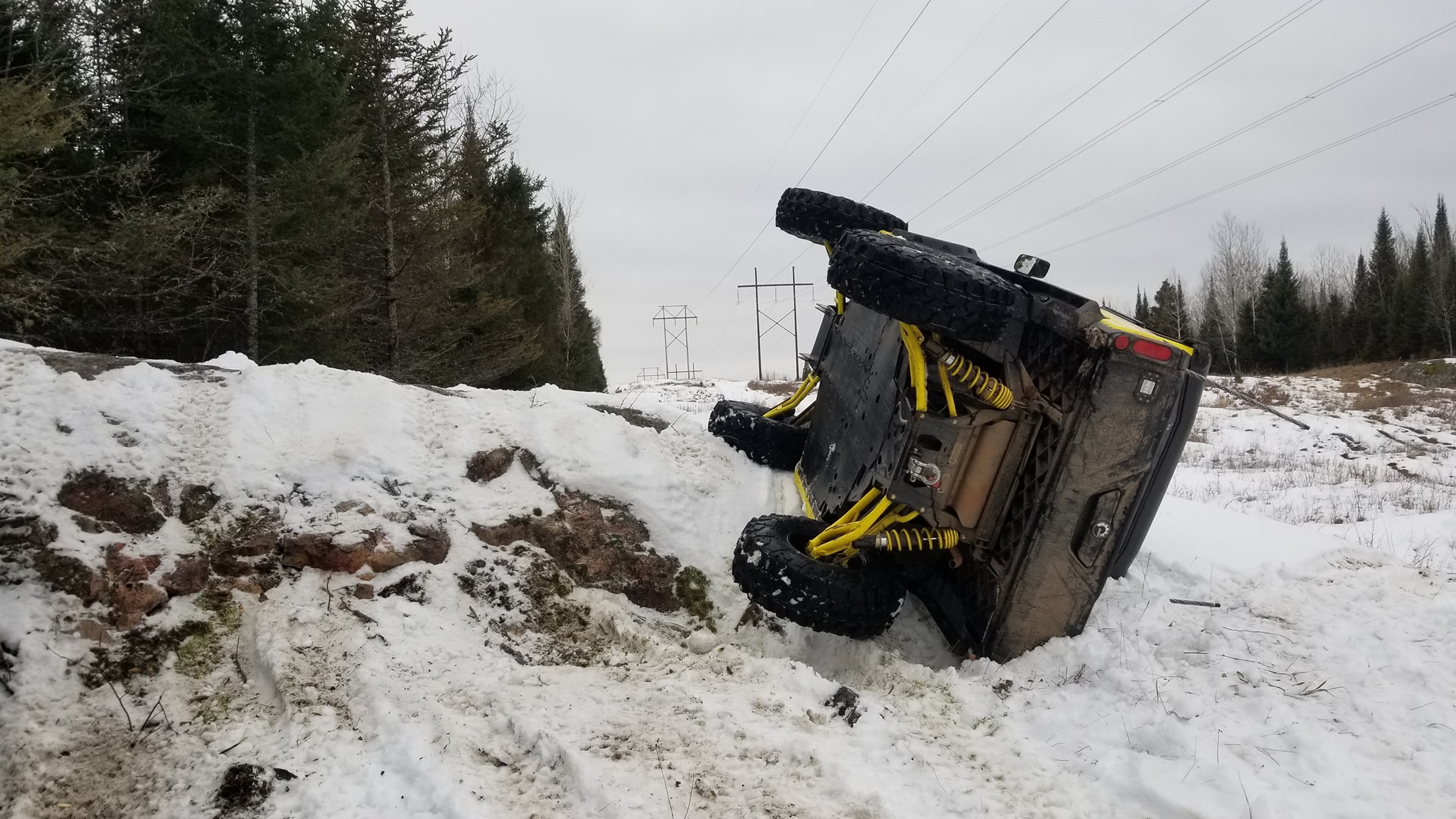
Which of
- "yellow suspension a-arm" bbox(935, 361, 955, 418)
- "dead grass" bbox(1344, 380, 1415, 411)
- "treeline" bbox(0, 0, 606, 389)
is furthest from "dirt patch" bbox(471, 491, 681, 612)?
"dead grass" bbox(1344, 380, 1415, 411)

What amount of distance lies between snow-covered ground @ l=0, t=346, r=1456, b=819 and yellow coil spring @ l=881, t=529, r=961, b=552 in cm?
55

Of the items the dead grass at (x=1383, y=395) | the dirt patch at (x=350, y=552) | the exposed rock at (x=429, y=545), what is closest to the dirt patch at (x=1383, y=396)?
the dead grass at (x=1383, y=395)

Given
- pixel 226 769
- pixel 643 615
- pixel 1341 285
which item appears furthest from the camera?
pixel 1341 285

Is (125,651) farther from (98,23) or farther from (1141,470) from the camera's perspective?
(98,23)

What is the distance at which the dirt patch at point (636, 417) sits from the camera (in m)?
5.59

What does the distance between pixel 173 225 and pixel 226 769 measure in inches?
401

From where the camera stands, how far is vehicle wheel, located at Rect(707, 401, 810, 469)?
553cm

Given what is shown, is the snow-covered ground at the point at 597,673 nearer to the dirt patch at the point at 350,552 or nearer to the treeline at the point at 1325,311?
the dirt patch at the point at 350,552

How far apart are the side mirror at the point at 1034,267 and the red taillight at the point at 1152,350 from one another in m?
0.67

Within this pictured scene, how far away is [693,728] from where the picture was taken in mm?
2836

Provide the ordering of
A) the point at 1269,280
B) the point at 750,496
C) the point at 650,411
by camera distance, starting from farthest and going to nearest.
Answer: the point at 1269,280
the point at 650,411
the point at 750,496

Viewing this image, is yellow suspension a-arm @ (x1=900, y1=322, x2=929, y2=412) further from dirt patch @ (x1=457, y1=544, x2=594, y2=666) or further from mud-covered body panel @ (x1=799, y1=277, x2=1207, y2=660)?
dirt patch @ (x1=457, y1=544, x2=594, y2=666)

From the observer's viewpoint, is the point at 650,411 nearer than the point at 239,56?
Yes

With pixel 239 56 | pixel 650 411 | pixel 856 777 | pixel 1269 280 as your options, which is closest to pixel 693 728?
pixel 856 777
